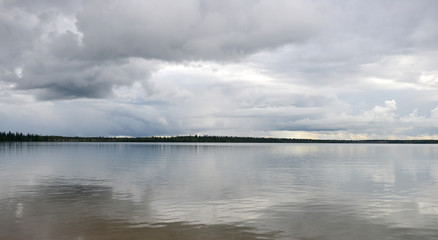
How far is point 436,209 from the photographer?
2859cm

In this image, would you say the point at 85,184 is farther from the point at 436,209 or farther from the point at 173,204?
the point at 436,209

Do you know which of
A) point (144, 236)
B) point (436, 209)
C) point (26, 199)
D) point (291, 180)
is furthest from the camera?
point (291, 180)

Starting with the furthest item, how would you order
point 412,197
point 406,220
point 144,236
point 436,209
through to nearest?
point 412,197 < point 436,209 < point 406,220 < point 144,236

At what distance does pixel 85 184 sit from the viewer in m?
41.6

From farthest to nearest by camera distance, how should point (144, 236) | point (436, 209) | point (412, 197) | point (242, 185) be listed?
point (242, 185) < point (412, 197) < point (436, 209) < point (144, 236)

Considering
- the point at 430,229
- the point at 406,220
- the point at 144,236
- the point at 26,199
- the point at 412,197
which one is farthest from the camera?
the point at 412,197

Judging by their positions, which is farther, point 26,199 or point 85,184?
point 85,184

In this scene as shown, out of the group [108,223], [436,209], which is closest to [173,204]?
[108,223]

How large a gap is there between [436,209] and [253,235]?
17.7 metres

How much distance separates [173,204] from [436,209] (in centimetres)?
2106

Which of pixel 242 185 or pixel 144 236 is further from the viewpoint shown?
pixel 242 185

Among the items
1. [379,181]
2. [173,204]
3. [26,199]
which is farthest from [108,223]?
[379,181]

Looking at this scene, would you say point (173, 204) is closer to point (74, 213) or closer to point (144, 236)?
point (74, 213)

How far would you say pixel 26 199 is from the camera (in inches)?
1228
